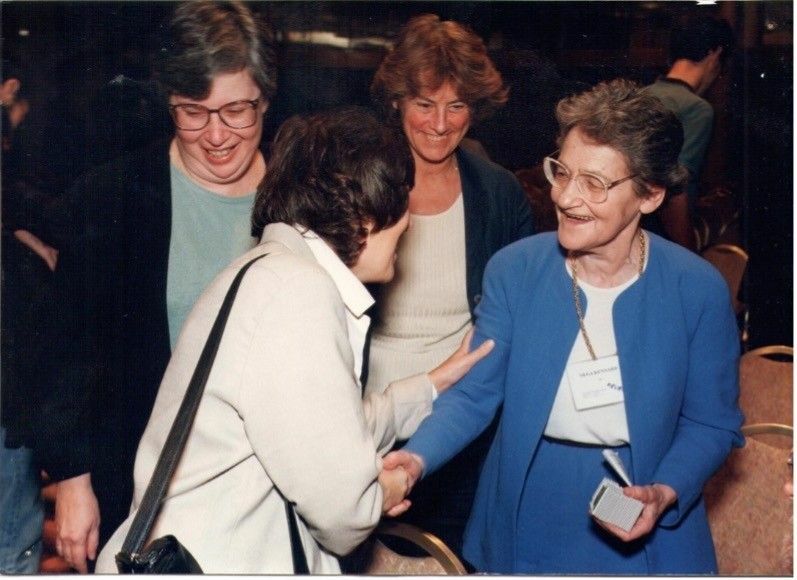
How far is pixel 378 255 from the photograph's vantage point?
1.91m

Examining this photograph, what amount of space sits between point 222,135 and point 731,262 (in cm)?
121

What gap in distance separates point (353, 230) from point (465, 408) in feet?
1.93

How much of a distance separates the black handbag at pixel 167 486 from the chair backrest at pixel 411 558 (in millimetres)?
635

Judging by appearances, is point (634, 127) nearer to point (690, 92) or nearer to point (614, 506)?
point (690, 92)

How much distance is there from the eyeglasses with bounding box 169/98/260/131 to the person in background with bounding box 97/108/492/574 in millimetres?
218

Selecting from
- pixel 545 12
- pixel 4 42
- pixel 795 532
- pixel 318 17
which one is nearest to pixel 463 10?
pixel 545 12

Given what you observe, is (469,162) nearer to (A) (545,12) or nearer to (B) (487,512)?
(A) (545,12)

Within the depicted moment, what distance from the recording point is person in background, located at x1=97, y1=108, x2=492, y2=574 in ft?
5.36

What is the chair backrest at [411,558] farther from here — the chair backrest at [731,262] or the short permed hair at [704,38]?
the short permed hair at [704,38]

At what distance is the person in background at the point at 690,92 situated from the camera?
6.98 ft

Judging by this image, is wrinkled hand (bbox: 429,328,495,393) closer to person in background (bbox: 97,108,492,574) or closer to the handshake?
the handshake

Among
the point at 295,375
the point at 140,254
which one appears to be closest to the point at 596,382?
the point at 295,375

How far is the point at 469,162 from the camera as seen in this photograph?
88.2 inches

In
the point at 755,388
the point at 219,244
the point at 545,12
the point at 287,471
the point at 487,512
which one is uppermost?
the point at 545,12
